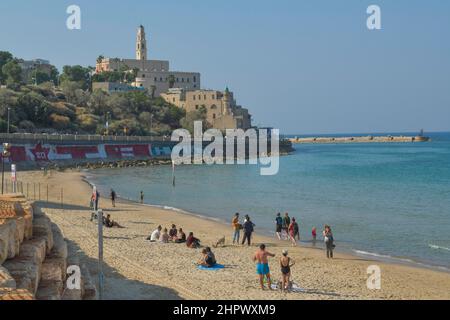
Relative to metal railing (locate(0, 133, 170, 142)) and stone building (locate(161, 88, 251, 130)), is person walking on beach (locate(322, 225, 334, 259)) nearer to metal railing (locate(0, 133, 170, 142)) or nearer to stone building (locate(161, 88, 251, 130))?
metal railing (locate(0, 133, 170, 142))

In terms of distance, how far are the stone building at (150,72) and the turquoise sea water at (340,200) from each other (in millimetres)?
76370

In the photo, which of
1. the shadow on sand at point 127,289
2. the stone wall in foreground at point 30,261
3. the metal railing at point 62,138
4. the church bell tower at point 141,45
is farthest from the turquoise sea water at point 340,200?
the church bell tower at point 141,45

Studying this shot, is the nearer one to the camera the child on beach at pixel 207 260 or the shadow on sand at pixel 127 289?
the shadow on sand at pixel 127 289

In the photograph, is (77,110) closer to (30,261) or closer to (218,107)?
(218,107)

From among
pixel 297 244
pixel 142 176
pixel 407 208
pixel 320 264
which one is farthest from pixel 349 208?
pixel 142 176

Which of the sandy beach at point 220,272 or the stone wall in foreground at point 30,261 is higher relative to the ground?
the stone wall in foreground at point 30,261

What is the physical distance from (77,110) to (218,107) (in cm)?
3188

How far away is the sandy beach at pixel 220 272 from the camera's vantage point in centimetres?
1357

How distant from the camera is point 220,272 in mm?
15891

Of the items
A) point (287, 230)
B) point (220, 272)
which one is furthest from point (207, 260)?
point (287, 230)

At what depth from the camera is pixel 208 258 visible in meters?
16.6

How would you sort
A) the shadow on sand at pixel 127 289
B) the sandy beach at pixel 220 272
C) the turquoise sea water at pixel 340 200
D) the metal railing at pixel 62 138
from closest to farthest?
the shadow on sand at pixel 127 289 < the sandy beach at pixel 220 272 < the turquoise sea water at pixel 340 200 < the metal railing at pixel 62 138

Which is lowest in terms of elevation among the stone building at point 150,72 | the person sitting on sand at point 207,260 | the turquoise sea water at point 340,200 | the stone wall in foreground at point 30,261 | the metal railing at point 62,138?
the turquoise sea water at point 340,200

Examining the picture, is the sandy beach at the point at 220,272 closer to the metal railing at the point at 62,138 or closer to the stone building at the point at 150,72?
the metal railing at the point at 62,138
